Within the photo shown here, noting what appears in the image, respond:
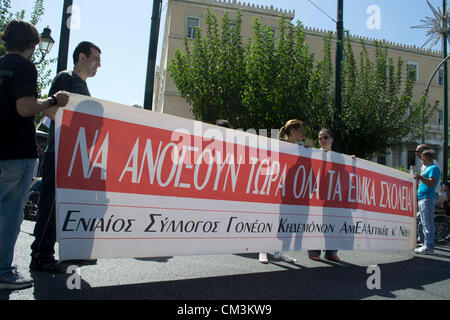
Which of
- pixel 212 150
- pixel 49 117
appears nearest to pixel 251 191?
pixel 212 150

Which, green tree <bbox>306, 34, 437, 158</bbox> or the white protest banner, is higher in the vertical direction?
green tree <bbox>306, 34, 437, 158</bbox>

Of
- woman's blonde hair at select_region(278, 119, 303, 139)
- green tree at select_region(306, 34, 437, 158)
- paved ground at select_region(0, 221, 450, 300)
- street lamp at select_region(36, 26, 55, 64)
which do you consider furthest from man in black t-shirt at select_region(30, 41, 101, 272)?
green tree at select_region(306, 34, 437, 158)

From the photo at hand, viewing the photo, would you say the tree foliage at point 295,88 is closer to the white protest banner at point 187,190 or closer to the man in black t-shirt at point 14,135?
the white protest banner at point 187,190

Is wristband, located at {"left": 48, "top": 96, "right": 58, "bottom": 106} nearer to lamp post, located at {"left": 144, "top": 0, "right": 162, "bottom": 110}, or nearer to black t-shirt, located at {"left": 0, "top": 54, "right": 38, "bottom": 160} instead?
black t-shirt, located at {"left": 0, "top": 54, "right": 38, "bottom": 160}

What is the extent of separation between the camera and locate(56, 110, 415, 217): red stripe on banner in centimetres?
309

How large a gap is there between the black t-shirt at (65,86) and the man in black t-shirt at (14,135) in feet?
2.06

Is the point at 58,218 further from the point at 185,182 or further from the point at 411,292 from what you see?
the point at 411,292

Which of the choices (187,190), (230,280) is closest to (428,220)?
(230,280)

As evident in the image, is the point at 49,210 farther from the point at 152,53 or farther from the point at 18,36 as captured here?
the point at 152,53

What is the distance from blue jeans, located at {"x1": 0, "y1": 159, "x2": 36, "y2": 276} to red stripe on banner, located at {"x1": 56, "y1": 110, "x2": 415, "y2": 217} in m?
0.28

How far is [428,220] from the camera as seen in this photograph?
6.55 meters

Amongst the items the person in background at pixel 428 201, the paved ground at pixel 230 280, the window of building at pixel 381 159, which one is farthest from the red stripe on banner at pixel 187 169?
the window of building at pixel 381 159

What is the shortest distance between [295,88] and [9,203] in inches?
650

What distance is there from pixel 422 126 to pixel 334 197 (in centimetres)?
1295
